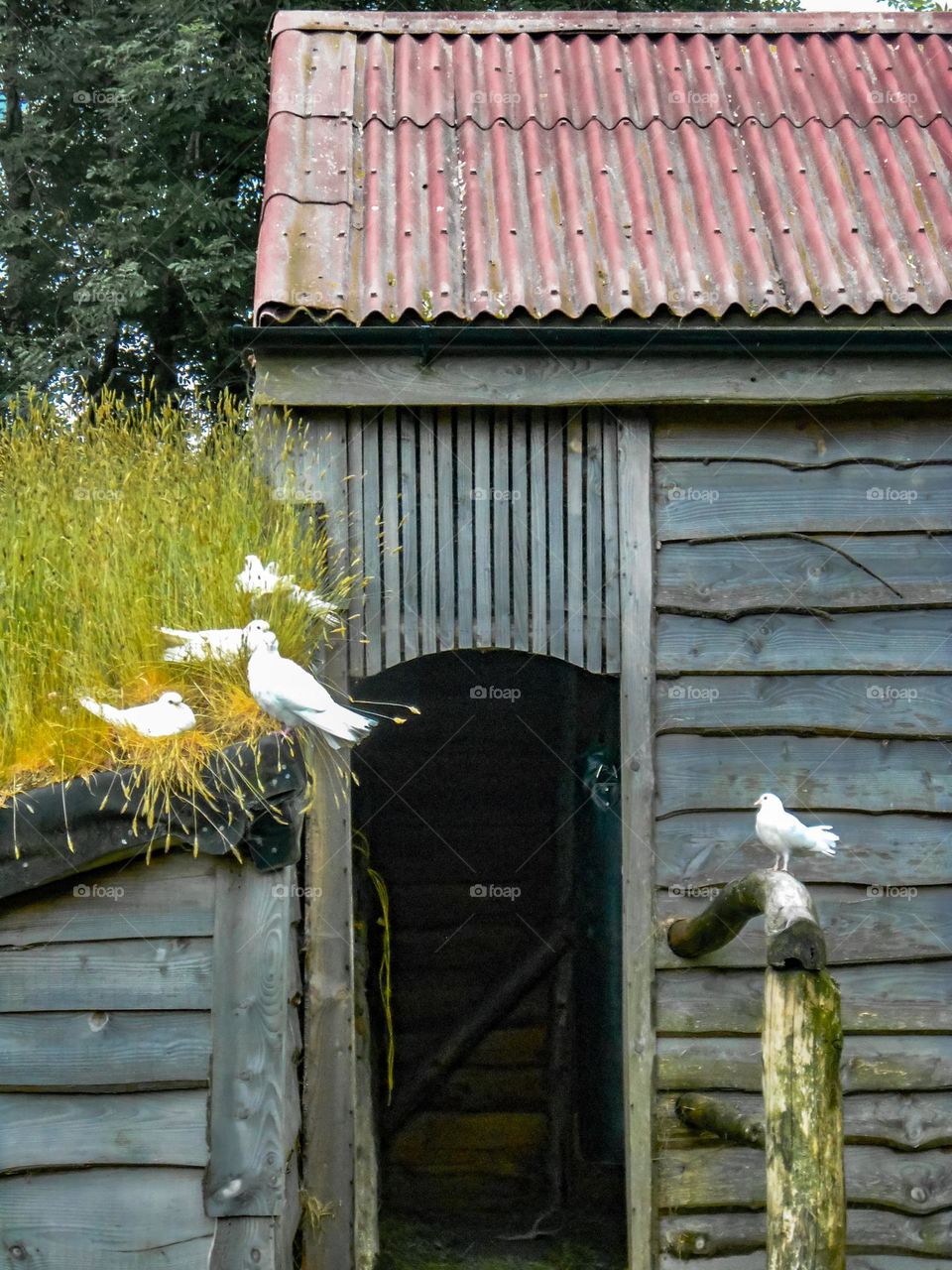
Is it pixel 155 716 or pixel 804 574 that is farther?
pixel 804 574

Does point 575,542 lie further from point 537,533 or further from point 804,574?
point 804,574

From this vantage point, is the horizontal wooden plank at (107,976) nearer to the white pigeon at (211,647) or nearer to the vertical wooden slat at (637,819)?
the white pigeon at (211,647)

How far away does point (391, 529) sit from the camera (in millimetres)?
4812

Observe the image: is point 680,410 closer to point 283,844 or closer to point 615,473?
point 615,473

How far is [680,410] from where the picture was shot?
16.1 feet

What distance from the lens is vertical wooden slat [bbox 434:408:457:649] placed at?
4809 mm

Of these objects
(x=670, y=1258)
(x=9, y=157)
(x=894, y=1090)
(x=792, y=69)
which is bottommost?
(x=670, y=1258)

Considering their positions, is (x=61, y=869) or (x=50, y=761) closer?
(x=61, y=869)

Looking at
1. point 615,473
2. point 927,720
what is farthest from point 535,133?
point 927,720

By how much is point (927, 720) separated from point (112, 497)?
3145 millimetres

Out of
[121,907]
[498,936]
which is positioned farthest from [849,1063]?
[498,936]

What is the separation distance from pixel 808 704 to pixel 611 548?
→ 965mm

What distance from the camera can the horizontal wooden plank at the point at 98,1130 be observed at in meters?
3.35

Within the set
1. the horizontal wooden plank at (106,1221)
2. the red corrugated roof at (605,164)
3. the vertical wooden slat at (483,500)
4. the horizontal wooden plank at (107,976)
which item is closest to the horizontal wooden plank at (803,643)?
the vertical wooden slat at (483,500)
